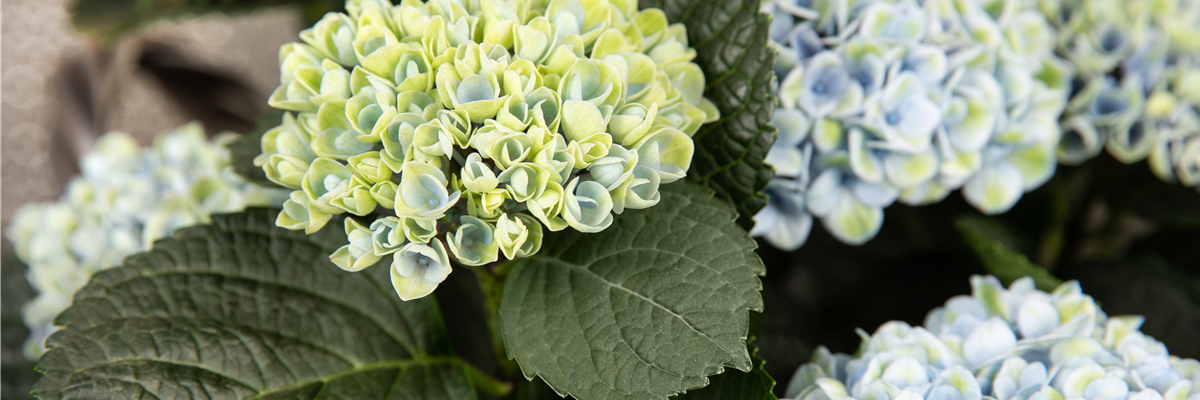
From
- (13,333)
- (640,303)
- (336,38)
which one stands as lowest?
(13,333)

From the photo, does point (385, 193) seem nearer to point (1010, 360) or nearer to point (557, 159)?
point (557, 159)

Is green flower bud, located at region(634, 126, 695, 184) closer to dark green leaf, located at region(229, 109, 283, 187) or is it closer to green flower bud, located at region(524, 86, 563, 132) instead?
green flower bud, located at region(524, 86, 563, 132)

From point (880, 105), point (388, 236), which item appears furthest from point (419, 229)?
point (880, 105)

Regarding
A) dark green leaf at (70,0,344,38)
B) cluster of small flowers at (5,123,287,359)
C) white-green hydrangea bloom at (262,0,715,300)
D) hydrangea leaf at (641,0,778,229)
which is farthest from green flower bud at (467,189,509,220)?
dark green leaf at (70,0,344,38)

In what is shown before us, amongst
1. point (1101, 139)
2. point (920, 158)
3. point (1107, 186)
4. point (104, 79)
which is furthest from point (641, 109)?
point (104, 79)

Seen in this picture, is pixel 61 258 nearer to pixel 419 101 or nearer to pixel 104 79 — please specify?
pixel 104 79

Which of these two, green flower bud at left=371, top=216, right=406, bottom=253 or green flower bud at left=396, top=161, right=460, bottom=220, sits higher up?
green flower bud at left=396, top=161, right=460, bottom=220

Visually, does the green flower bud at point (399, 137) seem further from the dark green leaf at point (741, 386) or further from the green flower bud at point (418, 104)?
the dark green leaf at point (741, 386)
